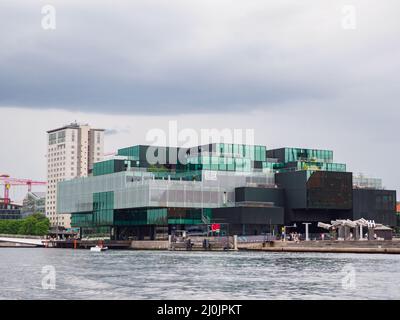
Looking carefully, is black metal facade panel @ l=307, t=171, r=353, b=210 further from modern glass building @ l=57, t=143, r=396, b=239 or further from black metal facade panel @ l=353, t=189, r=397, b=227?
black metal facade panel @ l=353, t=189, r=397, b=227

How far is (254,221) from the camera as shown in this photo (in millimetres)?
184250

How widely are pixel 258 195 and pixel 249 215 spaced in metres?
8.84

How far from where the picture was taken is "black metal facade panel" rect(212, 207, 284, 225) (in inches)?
7175

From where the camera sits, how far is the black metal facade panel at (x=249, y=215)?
182250 mm

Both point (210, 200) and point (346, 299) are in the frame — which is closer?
point (346, 299)

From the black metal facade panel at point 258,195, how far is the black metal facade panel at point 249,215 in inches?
151

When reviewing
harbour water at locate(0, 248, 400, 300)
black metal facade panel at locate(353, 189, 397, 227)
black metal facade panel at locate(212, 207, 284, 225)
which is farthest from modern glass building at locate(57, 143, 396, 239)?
harbour water at locate(0, 248, 400, 300)

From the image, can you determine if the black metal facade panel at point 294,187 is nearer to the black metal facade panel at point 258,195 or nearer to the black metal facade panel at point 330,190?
the black metal facade panel at point 330,190

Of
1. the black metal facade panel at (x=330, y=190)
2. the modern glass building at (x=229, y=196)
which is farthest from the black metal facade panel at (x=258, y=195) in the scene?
the black metal facade panel at (x=330, y=190)
